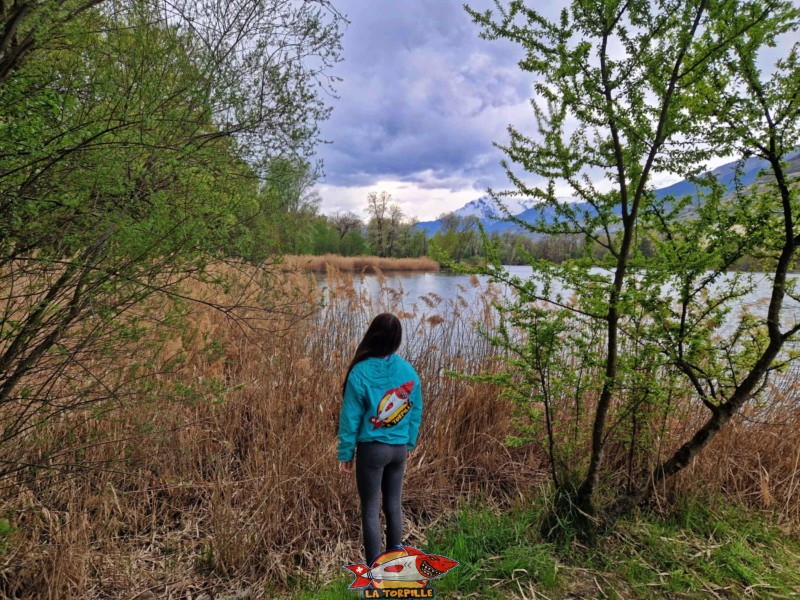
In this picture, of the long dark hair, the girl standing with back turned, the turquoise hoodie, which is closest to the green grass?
the girl standing with back turned

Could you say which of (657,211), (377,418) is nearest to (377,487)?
(377,418)

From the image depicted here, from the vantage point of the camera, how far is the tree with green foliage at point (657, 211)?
234cm

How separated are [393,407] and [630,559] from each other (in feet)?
5.45

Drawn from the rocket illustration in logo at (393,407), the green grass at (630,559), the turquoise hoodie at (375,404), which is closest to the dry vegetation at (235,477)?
the green grass at (630,559)

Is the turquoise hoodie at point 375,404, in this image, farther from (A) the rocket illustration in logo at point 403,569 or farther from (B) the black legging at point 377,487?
(A) the rocket illustration in logo at point 403,569

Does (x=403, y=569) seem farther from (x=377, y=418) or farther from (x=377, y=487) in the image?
(x=377, y=418)

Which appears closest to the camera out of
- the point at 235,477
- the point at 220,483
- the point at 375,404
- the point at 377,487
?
the point at 375,404

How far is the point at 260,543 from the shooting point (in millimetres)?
2840

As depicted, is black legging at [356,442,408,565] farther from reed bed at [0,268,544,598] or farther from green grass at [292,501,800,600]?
reed bed at [0,268,544,598]

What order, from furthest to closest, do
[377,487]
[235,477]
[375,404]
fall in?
[235,477]
[377,487]
[375,404]

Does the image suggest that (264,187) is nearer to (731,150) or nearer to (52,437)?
(52,437)

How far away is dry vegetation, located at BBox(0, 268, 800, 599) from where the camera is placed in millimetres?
2621

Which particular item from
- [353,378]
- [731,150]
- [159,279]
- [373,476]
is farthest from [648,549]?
[159,279]

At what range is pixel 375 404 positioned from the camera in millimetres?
2443
